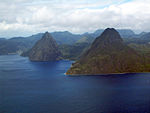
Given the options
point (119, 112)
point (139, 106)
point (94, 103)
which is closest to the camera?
point (119, 112)

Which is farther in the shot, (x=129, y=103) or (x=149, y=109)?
(x=129, y=103)

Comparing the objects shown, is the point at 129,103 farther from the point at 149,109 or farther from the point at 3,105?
the point at 3,105

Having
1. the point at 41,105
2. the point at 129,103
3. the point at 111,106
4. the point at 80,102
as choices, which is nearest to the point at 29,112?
the point at 41,105

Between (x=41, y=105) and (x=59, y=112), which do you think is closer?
(x=59, y=112)

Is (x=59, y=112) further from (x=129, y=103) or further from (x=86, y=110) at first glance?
(x=129, y=103)

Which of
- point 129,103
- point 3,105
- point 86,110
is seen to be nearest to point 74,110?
point 86,110

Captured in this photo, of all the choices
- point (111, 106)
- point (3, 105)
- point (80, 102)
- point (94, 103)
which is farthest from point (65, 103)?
point (3, 105)

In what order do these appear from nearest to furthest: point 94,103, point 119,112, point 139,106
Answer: point 119,112, point 139,106, point 94,103
